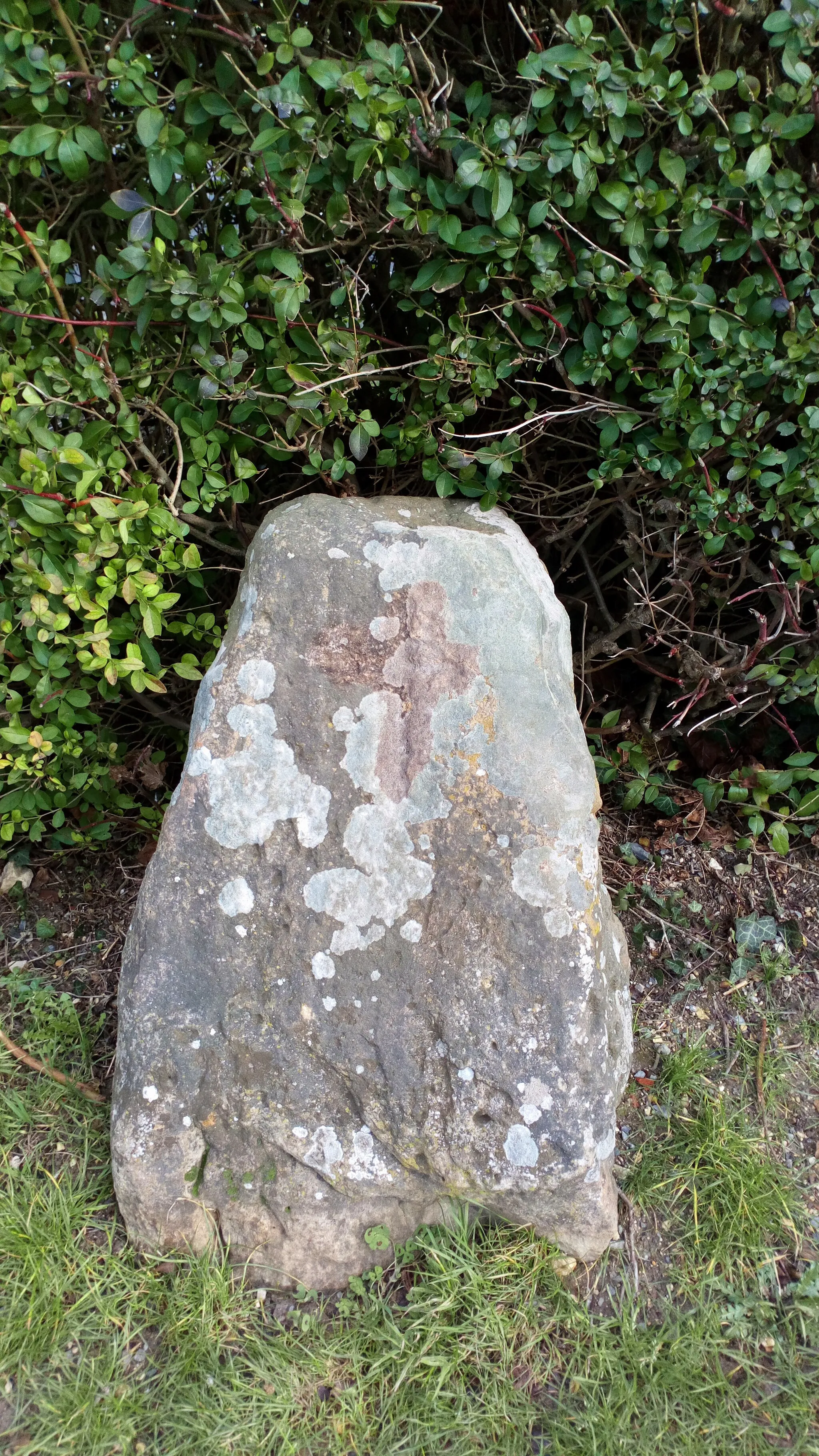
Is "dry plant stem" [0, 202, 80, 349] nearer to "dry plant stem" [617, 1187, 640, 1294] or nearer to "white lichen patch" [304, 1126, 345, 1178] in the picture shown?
"white lichen patch" [304, 1126, 345, 1178]

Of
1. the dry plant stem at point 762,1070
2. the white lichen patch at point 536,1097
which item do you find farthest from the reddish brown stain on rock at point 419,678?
the dry plant stem at point 762,1070

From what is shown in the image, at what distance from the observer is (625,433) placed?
2.36 metres

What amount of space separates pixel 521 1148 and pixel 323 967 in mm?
549

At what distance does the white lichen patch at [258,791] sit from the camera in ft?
6.39

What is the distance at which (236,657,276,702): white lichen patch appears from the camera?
202 cm

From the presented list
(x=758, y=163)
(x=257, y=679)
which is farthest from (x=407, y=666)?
(x=758, y=163)

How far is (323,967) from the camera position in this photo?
189 centimetres

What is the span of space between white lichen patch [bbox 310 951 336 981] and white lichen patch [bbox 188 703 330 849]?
0.24m

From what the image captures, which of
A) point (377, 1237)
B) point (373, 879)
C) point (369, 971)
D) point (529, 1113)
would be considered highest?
point (373, 879)

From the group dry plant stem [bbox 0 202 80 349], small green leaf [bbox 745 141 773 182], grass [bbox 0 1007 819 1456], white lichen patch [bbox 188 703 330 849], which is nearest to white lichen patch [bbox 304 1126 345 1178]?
grass [bbox 0 1007 819 1456]

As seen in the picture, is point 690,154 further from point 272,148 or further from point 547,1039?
point 547,1039

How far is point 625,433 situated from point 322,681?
3.58 ft

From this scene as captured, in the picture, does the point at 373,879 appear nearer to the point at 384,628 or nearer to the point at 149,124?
the point at 384,628

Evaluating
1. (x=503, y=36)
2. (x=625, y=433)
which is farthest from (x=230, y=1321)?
(x=503, y=36)
